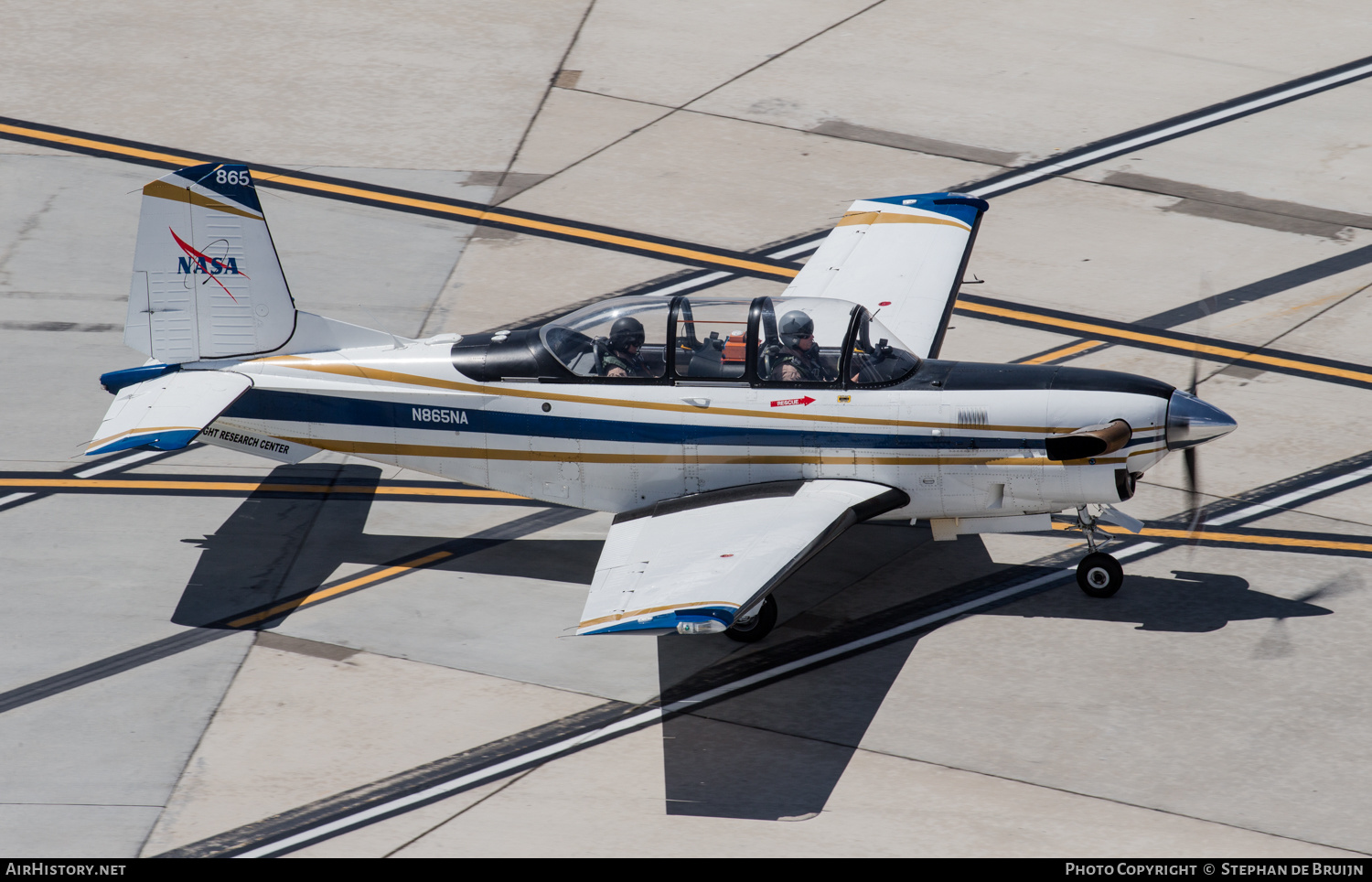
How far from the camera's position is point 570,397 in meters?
13.1

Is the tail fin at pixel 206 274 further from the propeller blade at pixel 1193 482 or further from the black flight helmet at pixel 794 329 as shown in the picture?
the propeller blade at pixel 1193 482

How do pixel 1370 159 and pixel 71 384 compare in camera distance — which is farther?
pixel 1370 159

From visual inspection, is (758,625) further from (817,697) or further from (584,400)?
(584,400)

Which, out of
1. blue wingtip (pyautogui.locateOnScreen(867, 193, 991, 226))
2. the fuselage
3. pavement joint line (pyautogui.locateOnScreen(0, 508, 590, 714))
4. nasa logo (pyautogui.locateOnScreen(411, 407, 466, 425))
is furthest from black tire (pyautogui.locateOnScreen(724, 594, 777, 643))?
blue wingtip (pyautogui.locateOnScreen(867, 193, 991, 226))

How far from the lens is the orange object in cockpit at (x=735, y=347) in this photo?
12.9 m

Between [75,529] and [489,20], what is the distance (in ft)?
47.1

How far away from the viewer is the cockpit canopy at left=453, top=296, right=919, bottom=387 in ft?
42.1

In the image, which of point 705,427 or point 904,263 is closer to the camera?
point 705,427

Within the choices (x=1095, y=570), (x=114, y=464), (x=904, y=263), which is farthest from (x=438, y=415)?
(x=1095, y=570)

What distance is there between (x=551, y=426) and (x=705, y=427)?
1.39 metres

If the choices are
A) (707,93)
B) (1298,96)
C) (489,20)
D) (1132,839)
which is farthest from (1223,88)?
(1132,839)

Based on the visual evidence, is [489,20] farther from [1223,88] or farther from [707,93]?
[1223,88]

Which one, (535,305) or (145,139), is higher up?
(145,139)

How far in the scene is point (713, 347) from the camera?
12977 millimetres
